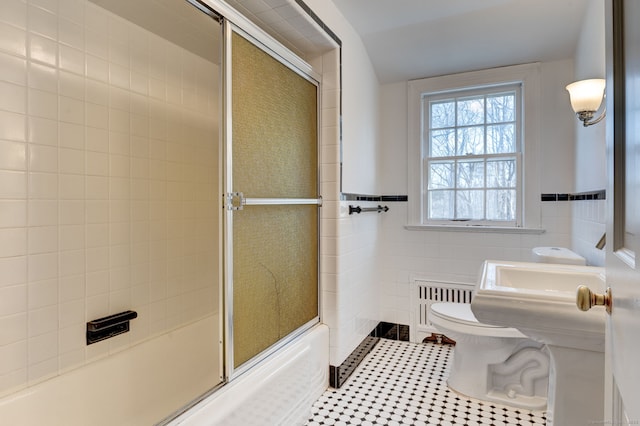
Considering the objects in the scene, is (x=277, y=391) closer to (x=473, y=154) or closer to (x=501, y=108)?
(x=473, y=154)

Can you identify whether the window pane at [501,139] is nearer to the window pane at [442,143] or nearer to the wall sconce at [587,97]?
the window pane at [442,143]

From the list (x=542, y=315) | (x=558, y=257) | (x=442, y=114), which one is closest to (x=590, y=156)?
(x=558, y=257)

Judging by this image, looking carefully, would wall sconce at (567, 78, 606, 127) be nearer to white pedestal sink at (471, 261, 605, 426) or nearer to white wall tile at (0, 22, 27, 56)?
white pedestal sink at (471, 261, 605, 426)

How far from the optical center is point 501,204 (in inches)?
111

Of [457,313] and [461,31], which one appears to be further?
[461,31]

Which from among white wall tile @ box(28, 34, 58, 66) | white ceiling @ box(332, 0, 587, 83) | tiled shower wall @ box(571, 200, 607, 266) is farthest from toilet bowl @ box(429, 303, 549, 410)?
white wall tile @ box(28, 34, 58, 66)

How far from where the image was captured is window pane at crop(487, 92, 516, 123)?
2799mm

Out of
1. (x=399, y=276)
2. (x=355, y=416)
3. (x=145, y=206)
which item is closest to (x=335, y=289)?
(x=355, y=416)

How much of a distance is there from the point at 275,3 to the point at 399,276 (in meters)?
2.26

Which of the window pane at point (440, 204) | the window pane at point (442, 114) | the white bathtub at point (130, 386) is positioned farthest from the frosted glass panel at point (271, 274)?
the window pane at point (442, 114)

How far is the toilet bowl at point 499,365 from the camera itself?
2103 mm

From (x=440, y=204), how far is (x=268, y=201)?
71.0 inches

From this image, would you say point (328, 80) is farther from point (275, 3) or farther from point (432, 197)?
point (432, 197)

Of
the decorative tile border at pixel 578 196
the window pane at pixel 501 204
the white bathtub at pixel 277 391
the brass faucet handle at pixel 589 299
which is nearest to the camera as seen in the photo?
the brass faucet handle at pixel 589 299
